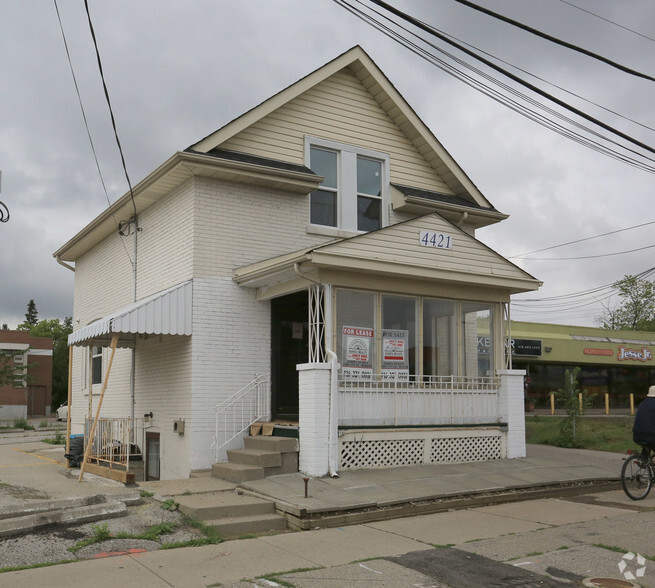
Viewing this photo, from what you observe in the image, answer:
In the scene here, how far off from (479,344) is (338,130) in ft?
18.3

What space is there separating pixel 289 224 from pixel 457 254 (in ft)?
11.4

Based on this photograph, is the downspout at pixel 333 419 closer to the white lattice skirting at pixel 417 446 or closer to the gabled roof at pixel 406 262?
the white lattice skirting at pixel 417 446

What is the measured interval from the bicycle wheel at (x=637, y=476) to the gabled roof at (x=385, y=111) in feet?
24.4

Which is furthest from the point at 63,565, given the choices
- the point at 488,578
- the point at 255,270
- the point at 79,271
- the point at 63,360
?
the point at 63,360

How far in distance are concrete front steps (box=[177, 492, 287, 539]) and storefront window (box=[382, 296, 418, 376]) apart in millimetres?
4028

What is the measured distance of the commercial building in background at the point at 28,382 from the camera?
5188cm

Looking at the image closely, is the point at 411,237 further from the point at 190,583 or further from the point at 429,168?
the point at 190,583

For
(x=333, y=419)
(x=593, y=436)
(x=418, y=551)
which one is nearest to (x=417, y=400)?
(x=333, y=419)

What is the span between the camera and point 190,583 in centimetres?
662

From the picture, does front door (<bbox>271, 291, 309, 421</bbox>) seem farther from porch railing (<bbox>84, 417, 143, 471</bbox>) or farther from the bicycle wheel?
the bicycle wheel

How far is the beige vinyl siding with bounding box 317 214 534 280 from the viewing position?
1215 centimetres

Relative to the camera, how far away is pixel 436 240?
13.2 meters

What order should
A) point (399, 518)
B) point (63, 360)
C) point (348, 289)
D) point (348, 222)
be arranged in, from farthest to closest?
point (63, 360)
point (348, 222)
point (348, 289)
point (399, 518)

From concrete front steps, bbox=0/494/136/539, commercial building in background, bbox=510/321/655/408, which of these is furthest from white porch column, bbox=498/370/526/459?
commercial building in background, bbox=510/321/655/408
